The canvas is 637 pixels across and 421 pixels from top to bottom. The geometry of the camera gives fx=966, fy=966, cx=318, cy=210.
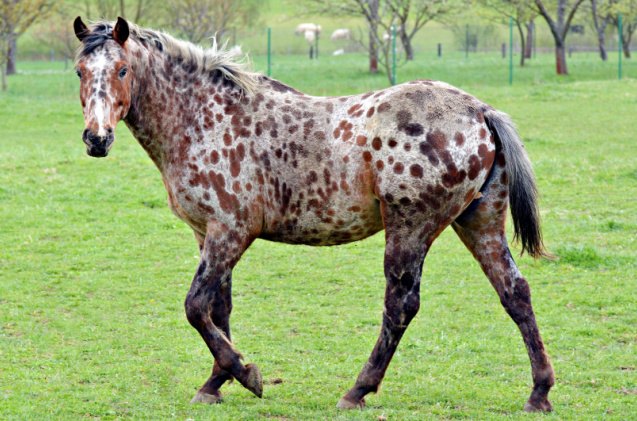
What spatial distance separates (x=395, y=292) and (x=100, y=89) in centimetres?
228

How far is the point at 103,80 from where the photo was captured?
6121 mm

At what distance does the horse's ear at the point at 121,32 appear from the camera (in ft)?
20.3

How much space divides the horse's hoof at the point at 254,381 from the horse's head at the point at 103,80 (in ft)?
5.63

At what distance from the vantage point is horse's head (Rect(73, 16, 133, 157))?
5949mm

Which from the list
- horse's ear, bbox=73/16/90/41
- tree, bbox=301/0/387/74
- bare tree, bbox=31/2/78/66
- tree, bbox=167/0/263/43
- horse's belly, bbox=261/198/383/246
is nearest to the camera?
horse's ear, bbox=73/16/90/41

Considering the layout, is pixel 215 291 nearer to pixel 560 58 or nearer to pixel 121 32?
pixel 121 32

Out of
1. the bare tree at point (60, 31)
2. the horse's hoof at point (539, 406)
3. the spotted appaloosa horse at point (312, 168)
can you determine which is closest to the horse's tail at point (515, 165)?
the spotted appaloosa horse at point (312, 168)

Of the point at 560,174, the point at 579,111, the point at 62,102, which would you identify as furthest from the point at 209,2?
the point at 560,174

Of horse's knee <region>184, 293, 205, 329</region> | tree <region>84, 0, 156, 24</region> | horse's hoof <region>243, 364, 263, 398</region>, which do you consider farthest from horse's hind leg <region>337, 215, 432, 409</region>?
tree <region>84, 0, 156, 24</region>

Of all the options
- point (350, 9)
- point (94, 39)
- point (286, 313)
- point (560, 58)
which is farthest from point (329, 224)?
point (350, 9)

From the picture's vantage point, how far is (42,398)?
21.6 ft

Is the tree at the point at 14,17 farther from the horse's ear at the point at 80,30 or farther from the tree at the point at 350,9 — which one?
the horse's ear at the point at 80,30

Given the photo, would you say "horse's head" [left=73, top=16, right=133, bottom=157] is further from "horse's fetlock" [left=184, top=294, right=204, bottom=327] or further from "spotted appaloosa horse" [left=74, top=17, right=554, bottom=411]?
"horse's fetlock" [left=184, top=294, right=204, bottom=327]

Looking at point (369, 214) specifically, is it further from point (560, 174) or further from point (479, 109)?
point (560, 174)
